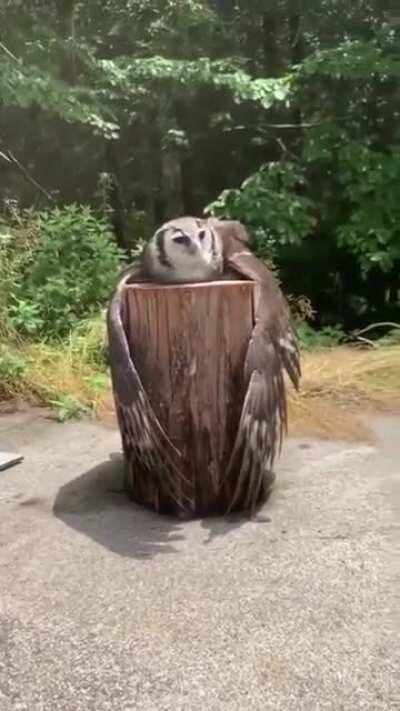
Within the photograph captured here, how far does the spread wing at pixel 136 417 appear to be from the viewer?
10.6 ft

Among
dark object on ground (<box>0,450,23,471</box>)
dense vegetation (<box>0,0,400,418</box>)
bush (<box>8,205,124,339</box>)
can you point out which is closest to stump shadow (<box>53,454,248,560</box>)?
dark object on ground (<box>0,450,23,471</box>)

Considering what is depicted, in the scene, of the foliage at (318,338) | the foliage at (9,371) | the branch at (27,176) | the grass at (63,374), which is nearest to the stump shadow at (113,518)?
the grass at (63,374)

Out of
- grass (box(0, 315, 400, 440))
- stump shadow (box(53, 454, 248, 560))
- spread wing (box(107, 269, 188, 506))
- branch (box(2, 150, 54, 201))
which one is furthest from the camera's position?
branch (box(2, 150, 54, 201))

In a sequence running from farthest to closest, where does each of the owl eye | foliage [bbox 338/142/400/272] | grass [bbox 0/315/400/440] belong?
foliage [bbox 338/142/400/272] → grass [bbox 0/315/400/440] → the owl eye

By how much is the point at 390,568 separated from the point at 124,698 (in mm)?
1033

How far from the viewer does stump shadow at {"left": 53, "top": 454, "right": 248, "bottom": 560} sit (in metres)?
3.13

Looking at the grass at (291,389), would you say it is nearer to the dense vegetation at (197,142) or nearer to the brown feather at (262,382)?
the dense vegetation at (197,142)

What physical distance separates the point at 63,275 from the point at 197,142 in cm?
304

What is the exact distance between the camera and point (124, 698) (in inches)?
85.7

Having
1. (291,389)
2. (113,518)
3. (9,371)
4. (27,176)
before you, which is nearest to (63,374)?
(9,371)

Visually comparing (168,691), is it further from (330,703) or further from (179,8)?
(179,8)

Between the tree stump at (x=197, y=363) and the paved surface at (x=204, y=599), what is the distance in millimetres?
213

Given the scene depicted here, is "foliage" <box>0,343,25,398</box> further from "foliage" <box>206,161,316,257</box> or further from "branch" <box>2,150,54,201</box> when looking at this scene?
"branch" <box>2,150,54,201</box>

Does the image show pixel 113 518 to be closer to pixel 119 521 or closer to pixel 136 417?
pixel 119 521
